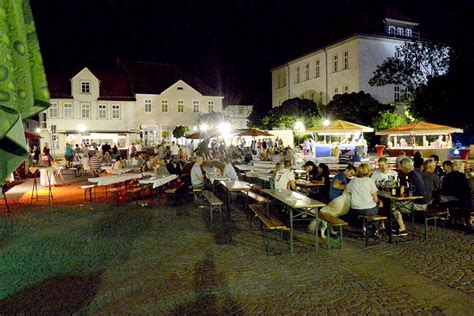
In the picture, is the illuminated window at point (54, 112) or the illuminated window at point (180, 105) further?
the illuminated window at point (180, 105)

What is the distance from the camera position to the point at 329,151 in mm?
25188

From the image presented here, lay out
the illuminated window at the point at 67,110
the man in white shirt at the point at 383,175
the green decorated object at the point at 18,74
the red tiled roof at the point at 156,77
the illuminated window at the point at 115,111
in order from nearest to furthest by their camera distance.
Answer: the green decorated object at the point at 18,74, the man in white shirt at the point at 383,175, the illuminated window at the point at 67,110, the illuminated window at the point at 115,111, the red tiled roof at the point at 156,77

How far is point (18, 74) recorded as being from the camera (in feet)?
7.68

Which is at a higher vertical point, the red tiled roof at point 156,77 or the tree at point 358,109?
the red tiled roof at point 156,77

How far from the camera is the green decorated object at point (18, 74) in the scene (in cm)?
223

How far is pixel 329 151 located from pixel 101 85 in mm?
33872

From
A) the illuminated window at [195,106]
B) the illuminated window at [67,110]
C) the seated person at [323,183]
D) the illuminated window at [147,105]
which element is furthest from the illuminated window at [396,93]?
the seated person at [323,183]

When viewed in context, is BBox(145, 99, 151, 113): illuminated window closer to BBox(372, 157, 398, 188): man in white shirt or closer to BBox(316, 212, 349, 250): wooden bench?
BBox(372, 157, 398, 188): man in white shirt

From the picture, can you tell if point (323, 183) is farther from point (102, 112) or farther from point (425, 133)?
point (102, 112)

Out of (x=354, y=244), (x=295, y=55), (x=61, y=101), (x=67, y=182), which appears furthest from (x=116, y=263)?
(x=295, y=55)

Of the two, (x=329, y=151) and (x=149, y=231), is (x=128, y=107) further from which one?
(x=149, y=231)

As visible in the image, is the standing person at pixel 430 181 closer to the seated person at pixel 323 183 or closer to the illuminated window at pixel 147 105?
the seated person at pixel 323 183

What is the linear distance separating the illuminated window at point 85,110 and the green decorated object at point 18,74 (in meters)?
48.7

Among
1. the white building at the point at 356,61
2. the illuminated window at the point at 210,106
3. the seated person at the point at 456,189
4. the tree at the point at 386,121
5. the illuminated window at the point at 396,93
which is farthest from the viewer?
the illuminated window at the point at 210,106
